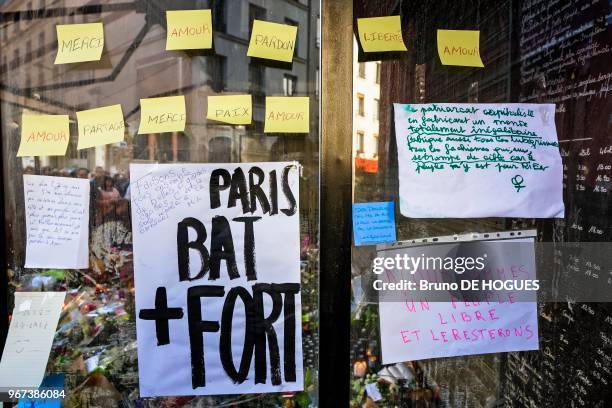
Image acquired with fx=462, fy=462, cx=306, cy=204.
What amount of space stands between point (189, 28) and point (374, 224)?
3.72 ft

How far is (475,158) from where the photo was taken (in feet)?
6.50

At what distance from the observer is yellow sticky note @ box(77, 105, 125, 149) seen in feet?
6.44

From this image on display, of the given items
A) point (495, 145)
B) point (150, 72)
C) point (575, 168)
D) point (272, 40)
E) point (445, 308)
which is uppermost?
point (272, 40)

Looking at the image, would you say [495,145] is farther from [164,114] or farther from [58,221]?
[58,221]

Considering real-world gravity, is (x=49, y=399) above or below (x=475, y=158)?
below

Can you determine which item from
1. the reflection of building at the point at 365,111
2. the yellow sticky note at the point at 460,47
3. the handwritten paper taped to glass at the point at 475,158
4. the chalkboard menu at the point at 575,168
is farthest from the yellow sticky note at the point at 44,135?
the chalkboard menu at the point at 575,168

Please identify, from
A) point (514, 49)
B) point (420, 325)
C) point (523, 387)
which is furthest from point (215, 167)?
point (523, 387)

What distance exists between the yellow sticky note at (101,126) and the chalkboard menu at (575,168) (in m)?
1.74

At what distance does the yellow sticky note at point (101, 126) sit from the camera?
1.96 m

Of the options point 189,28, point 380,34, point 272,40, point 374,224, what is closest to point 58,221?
point 189,28

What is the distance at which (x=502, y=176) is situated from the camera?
1983 millimetres

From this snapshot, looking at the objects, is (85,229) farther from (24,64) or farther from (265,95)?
(265,95)

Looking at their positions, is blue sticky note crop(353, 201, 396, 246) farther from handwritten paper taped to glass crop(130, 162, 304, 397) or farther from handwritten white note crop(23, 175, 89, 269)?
handwritten white note crop(23, 175, 89, 269)

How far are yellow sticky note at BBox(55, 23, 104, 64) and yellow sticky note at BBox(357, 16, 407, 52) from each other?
43.6 inches
